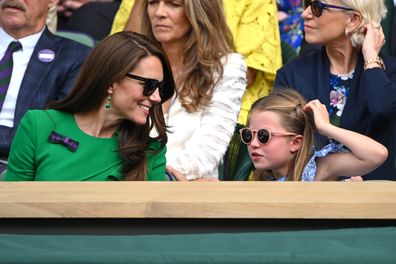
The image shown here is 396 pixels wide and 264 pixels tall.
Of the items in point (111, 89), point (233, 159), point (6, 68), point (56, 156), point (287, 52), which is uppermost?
point (111, 89)

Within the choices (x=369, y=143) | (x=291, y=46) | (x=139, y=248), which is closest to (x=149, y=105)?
(x=369, y=143)

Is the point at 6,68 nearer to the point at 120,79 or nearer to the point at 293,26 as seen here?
the point at 120,79

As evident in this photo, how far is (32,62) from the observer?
4824 millimetres

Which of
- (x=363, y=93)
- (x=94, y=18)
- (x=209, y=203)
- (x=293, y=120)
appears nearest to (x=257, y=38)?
(x=363, y=93)

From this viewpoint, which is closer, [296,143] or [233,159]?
[296,143]

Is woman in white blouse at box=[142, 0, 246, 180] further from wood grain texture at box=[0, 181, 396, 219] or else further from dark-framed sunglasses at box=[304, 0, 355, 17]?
wood grain texture at box=[0, 181, 396, 219]

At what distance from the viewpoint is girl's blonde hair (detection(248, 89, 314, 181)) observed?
385 cm

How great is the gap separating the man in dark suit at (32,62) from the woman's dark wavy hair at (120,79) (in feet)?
3.36

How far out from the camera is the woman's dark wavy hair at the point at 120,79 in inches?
141

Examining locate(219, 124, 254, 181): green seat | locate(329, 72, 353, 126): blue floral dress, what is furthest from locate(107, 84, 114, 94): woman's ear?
locate(329, 72, 353, 126): blue floral dress

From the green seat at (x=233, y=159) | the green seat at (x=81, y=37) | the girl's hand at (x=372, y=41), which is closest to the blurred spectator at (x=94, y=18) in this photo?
the green seat at (x=81, y=37)

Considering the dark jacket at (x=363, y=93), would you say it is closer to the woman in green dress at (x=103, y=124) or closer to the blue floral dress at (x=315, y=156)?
the blue floral dress at (x=315, y=156)

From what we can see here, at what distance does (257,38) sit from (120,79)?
1.75 m

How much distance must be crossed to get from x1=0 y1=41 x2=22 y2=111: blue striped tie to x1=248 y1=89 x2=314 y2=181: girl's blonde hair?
4.74 feet
